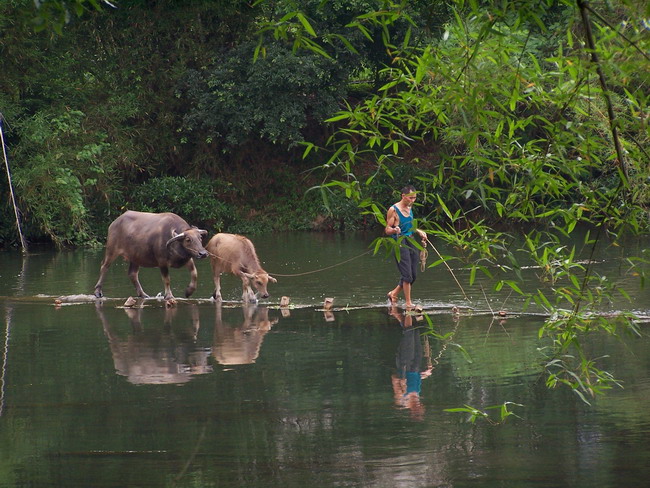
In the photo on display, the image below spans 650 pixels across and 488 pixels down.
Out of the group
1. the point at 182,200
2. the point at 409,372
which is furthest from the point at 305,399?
the point at 182,200

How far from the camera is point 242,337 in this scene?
516 inches

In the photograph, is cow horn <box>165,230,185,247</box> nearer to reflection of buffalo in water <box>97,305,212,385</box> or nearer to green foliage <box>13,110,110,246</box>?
reflection of buffalo in water <box>97,305,212,385</box>

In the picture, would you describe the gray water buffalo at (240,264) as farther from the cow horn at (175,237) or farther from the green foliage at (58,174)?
the green foliage at (58,174)

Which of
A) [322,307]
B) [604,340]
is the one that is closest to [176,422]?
[604,340]

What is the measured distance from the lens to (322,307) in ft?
51.5

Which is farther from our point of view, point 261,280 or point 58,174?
point 58,174

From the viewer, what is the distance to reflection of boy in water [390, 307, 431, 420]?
30.4 ft

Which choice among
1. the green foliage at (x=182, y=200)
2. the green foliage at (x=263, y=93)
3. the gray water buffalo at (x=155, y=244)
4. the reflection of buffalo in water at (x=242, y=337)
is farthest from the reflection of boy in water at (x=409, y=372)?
the green foliage at (x=182, y=200)

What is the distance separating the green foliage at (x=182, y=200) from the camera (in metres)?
31.8

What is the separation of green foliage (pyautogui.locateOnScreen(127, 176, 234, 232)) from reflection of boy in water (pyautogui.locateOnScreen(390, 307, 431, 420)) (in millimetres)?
18750

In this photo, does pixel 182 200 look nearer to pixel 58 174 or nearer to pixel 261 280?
pixel 58 174

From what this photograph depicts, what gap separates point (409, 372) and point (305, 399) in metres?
1.47

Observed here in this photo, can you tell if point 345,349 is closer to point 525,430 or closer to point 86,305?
point 525,430

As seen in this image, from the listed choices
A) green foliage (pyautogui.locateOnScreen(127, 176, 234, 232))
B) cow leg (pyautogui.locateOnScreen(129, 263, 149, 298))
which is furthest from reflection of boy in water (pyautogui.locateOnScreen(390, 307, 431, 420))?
green foliage (pyautogui.locateOnScreen(127, 176, 234, 232))
